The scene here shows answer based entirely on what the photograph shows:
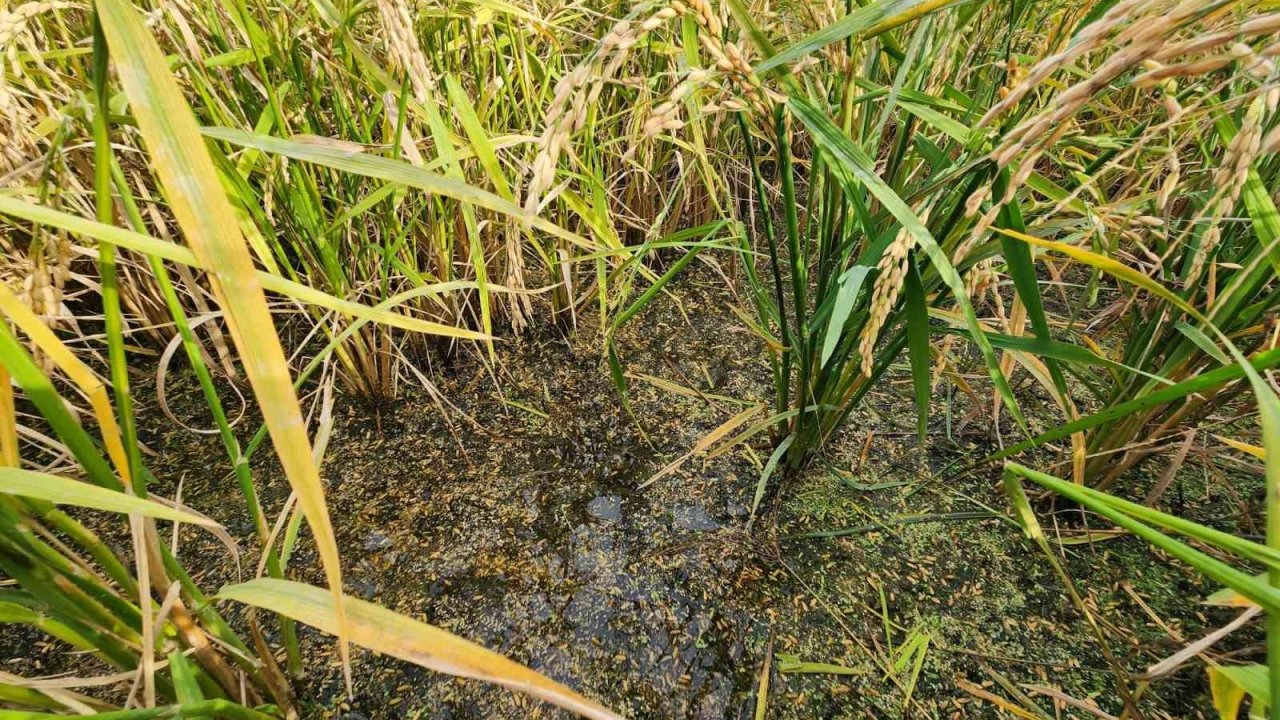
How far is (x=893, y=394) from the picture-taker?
965mm

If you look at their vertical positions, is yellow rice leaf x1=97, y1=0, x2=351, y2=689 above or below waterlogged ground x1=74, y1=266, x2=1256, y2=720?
above

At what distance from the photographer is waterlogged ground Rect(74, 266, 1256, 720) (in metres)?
0.63

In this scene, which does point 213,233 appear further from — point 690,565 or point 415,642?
point 690,565

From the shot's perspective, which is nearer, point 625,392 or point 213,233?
point 213,233

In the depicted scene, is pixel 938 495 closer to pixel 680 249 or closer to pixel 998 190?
pixel 998 190

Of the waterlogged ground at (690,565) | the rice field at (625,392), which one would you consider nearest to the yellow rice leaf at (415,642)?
the rice field at (625,392)

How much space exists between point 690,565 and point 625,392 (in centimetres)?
24

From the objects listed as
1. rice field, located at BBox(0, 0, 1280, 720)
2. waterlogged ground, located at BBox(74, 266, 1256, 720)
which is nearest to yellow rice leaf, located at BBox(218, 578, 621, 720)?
rice field, located at BBox(0, 0, 1280, 720)

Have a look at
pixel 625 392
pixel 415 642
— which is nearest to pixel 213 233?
pixel 415 642

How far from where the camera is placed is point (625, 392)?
784 millimetres

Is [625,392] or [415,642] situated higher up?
[415,642]

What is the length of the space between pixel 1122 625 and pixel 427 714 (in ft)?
2.58

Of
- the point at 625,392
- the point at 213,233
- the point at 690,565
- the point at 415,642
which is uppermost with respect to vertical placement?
the point at 213,233

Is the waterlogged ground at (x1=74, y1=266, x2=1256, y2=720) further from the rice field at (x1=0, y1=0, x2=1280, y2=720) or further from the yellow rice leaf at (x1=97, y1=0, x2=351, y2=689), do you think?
the yellow rice leaf at (x1=97, y1=0, x2=351, y2=689)
